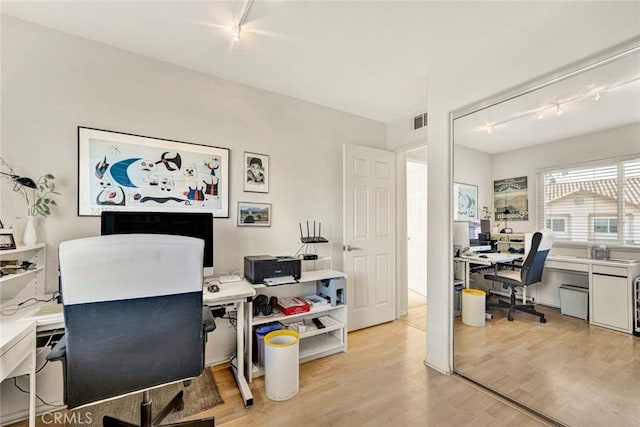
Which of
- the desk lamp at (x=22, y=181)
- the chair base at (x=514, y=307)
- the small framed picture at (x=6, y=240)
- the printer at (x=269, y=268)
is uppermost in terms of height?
the desk lamp at (x=22, y=181)

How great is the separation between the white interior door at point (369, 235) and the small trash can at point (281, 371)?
1.21 m

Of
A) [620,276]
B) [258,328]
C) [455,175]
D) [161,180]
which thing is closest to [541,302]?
[620,276]

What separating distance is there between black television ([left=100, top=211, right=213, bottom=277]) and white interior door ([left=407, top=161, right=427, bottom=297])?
3.58 m

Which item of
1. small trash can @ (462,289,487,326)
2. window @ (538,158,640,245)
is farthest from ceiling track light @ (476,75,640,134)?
small trash can @ (462,289,487,326)

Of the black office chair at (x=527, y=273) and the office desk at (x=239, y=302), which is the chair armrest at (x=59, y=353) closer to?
the office desk at (x=239, y=302)

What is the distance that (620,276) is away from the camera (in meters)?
1.61

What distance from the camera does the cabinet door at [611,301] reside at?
1.62m

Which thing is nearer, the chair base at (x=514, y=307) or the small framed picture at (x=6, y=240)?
the small framed picture at (x=6, y=240)

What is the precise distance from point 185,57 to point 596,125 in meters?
2.96

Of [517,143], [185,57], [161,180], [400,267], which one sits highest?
[185,57]

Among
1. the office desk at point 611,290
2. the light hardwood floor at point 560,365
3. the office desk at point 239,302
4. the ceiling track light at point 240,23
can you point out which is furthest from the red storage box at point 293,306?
the ceiling track light at point 240,23

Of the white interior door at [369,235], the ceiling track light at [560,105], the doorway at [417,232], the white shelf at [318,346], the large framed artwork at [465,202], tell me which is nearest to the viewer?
the ceiling track light at [560,105]

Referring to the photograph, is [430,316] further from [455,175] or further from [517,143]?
[517,143]

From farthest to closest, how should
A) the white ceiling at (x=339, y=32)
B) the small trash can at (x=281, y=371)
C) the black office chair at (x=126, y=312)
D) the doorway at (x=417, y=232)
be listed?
the doorway at (x=417, y=232)
the small trash can at (x=281, y=371)
the white ceiling at (x=339, y=32)
the black office chair at (x=126, y=312)
